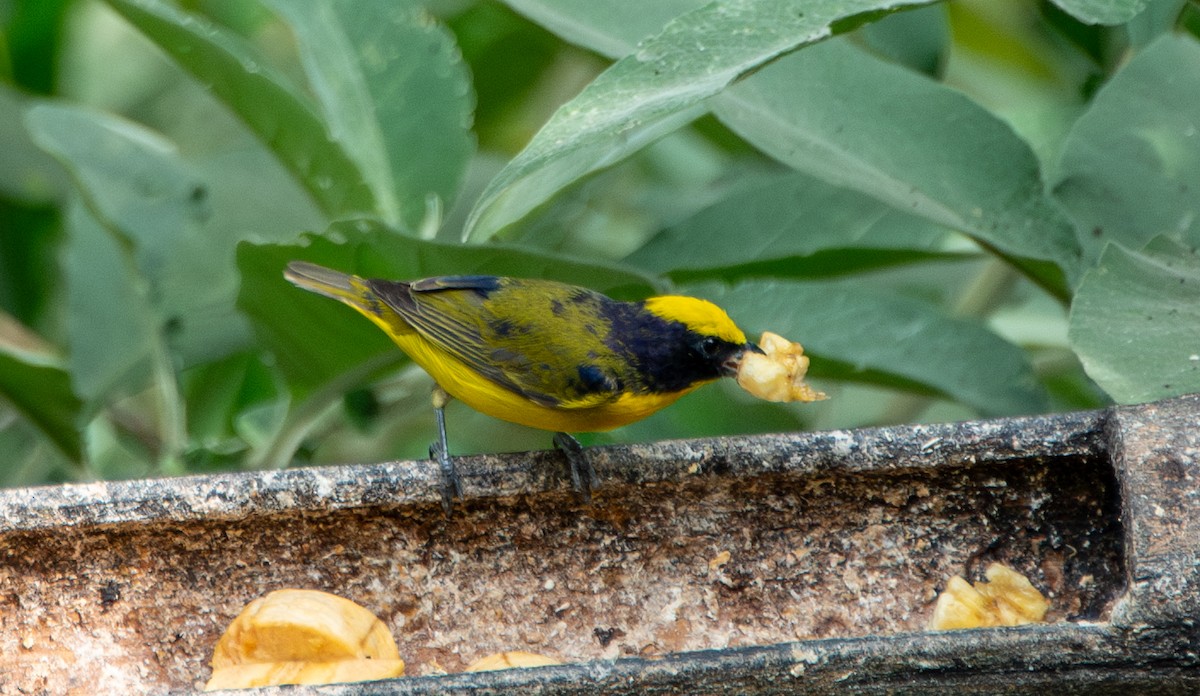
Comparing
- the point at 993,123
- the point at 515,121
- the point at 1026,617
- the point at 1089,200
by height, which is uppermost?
the point at 515,121

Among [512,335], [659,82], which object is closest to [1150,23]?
[659,82]

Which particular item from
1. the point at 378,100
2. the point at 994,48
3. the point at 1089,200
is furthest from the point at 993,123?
the point at 994,48

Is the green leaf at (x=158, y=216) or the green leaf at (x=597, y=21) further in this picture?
the green leaf at (x=158, y=216)

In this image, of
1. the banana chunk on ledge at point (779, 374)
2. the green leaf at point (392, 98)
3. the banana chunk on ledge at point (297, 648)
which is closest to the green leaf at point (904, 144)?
the banana chunk on ledge at point (779, 374)

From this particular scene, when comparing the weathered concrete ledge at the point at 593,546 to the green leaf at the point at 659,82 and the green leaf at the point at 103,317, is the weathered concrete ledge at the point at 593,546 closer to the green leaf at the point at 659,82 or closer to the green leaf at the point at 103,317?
the green leaf at the point at 659,82

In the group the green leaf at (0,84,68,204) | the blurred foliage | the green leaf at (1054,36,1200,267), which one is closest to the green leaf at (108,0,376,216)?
the blurred foliage

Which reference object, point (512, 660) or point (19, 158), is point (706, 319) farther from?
point (19, 158)

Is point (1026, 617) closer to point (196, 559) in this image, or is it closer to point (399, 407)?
point (196, 559)

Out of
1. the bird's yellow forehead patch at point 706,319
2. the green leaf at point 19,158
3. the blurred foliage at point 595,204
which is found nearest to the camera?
the blurred foliage at point 595,204
